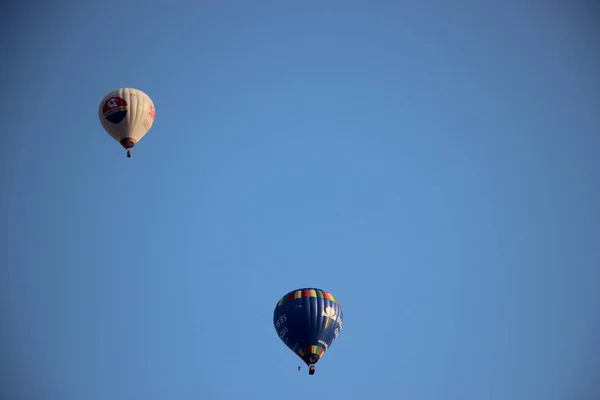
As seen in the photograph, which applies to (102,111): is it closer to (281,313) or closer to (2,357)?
(281,313)

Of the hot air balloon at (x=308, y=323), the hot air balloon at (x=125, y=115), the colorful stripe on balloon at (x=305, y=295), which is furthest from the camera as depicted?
the hot air balloon at (x=125, y=115)

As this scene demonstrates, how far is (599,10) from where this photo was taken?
103 metres

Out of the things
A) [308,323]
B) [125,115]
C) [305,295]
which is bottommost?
[308,323]

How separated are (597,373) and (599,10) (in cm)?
6667

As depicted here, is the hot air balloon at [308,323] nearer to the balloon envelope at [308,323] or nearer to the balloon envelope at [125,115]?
the balloon envelope at [308,323]

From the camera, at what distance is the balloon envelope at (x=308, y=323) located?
2708 cm

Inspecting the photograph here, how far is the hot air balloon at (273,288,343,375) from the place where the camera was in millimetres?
27062

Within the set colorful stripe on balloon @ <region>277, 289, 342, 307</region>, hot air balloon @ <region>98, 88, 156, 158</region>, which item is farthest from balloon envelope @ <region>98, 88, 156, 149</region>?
colorful stripe on balloon @ <region>277, 289, 342, 307</region>

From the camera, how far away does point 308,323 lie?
27.1 metres

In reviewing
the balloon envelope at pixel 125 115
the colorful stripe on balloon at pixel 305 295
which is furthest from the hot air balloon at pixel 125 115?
the colorful stripe on balloon at pixel 305 295

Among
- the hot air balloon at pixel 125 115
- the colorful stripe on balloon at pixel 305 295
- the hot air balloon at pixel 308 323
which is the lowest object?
the hot air balloon at pixel 308 323

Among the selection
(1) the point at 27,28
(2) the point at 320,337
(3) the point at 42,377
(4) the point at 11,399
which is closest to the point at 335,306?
(2) the point at 320,337

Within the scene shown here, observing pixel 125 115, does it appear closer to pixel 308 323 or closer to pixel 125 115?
pixel 125 115

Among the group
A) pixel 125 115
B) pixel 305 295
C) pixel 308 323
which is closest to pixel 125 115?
pixel 125 115
